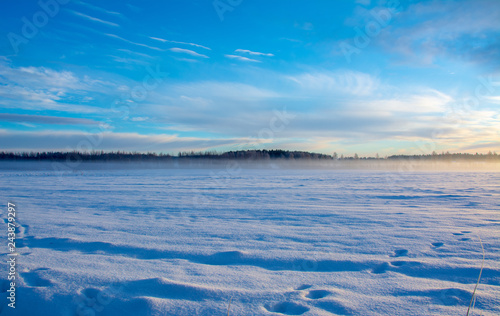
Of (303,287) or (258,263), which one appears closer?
(303,287)

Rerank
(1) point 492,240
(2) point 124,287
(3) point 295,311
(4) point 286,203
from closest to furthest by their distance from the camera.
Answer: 1. (3) point 295,311
2. (2) point 124,287
3. (1) point 492,240
4. (4) point 286,203

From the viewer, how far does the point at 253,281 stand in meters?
2.49

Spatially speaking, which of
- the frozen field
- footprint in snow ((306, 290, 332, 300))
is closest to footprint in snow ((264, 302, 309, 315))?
the frozen field

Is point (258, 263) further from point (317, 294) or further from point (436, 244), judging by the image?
point (436, 244)

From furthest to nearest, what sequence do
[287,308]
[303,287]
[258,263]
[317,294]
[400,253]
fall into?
[400,253], [258,263], [303,287], [317,294], [287,308]

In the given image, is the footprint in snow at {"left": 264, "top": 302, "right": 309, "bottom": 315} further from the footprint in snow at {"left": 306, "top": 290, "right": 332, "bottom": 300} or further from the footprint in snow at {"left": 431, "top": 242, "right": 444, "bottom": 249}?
the footprint in snow at {"left": 431, "top": 242, "right": 444, "bottom": 249}

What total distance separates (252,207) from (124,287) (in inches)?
168

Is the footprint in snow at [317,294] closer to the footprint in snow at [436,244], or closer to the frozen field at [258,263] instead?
the frozen field at [258,263]

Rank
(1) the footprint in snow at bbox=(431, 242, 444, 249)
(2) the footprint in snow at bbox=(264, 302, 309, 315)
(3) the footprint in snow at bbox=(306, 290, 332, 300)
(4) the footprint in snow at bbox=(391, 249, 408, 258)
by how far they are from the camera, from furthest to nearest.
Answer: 1. (1) the footprint in snow at bbox=(431, 242, 444, 249)
2. (4) the footprint in snow at bbox=(391, 249, 408, 258)
3. (3) the footprint in snow at bbox=(306, 290, 332, 300)
4. (2) the footprint in snow at bbox=(264, 302, 309, 315)

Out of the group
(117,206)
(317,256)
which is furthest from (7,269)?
(117,206)

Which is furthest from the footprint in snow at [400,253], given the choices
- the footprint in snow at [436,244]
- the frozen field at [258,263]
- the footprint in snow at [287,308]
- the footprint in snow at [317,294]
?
the footprint in snow at [287,308]

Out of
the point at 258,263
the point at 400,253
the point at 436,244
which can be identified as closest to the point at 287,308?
the point at 258,263

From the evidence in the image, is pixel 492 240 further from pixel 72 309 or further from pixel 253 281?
pixel 72 309

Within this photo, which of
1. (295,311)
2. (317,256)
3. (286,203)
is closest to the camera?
(295,311)
